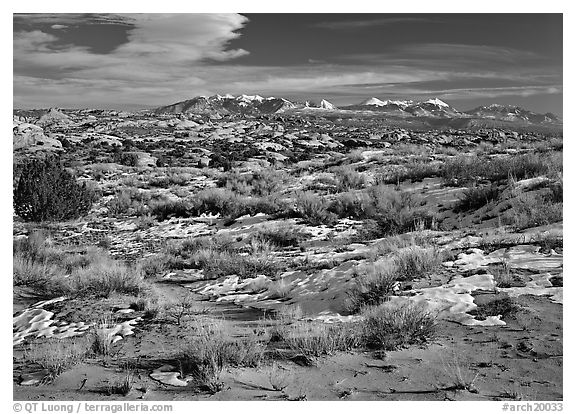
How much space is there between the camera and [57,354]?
421 centimetres

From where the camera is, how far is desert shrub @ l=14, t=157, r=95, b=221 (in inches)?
447

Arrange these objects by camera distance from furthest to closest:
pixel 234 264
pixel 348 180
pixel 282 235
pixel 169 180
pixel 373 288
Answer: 1. pixel 169 180
2. pixel 348 180
3. pixel 282 235
4. pixel 234 264
5. pixel 373 288

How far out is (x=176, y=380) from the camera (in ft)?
12.8

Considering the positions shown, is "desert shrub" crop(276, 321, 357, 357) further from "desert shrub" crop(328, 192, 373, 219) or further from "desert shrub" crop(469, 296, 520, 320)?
"desert shrub" crop(328, 192, 373, 219)

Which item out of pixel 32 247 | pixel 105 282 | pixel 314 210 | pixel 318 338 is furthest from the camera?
pixel 314 210

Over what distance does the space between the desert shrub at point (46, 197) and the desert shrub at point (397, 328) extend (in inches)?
394

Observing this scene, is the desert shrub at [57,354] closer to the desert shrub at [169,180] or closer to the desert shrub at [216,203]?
the desert shrub at [216,203]

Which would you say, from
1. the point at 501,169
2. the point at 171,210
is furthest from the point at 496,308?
the point at 171,210

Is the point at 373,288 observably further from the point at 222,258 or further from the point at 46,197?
the point at 46,197

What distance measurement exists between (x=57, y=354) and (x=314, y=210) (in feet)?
24.6

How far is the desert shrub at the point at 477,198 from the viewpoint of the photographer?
9664 millimetres

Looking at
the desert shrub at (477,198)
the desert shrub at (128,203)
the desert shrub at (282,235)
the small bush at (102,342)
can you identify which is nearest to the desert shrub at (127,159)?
the desert shrub at (128,203)

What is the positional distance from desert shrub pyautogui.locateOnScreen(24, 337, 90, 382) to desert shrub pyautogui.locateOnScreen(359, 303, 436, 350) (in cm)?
283

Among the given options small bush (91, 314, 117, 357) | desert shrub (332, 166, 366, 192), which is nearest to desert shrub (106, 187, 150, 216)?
desert shrub (332, 166, 366, 192)
